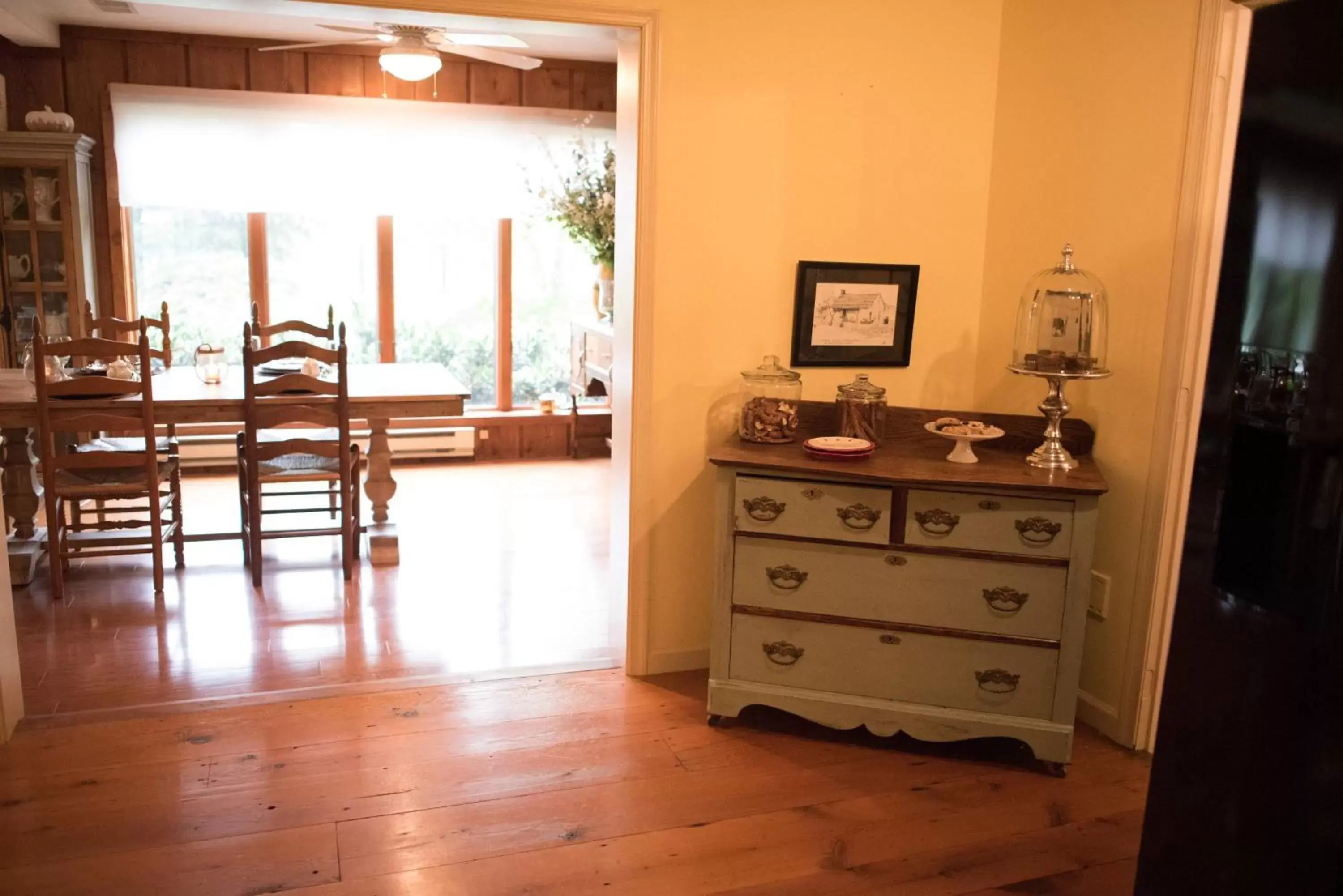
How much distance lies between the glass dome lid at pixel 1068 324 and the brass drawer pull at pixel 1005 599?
0.61 metres

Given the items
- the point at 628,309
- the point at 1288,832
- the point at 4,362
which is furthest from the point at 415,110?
the point at 1288,832

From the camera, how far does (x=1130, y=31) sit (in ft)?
9.48

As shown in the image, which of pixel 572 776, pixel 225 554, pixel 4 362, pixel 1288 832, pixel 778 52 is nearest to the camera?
pixel 1288 832

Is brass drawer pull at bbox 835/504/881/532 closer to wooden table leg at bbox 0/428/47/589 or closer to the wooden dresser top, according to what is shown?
the wooden dresser top

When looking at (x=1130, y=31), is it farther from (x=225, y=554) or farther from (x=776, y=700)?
(x=225, y=554)

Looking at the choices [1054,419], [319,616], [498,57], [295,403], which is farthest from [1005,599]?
[498,57]

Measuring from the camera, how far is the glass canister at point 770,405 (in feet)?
10.5

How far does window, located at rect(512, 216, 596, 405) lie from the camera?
683 cm

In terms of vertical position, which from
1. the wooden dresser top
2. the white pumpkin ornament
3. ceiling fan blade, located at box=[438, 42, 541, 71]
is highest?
ceiling fan blade, located at box=[438, 42, 541, 71]

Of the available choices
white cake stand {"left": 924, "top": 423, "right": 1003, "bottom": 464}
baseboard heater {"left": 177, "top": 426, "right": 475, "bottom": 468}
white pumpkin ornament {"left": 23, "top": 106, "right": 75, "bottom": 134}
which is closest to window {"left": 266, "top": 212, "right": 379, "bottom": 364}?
baseboard heater {"left": 177, "top": 426, "right": 475, "bottom": 468}

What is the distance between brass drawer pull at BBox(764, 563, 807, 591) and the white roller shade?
4298 mm

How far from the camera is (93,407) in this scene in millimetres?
4070

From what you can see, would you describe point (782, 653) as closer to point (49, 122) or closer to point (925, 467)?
point (925, 467)

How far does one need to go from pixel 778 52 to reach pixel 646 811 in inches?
87.3
